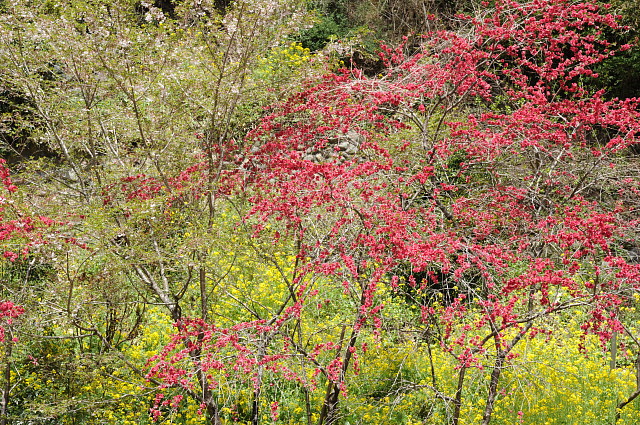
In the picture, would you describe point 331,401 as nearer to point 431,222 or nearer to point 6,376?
point 431,222

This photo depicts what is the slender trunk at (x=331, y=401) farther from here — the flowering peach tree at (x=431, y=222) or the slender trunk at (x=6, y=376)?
the slender trunk at (x=6, y=376)

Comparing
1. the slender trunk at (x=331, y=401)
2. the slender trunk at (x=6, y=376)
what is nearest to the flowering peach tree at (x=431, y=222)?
the slender trunk at (x=331, y=401)

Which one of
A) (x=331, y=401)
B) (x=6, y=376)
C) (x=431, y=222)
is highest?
(x=431, y=222)

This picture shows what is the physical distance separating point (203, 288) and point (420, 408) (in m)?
2.04

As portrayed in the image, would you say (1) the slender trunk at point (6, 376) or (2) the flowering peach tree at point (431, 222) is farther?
(1) the slender trunk at point (6, 376)

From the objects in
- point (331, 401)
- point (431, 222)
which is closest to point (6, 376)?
point (331, 401)

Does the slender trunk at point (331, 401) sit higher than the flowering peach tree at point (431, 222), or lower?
lower

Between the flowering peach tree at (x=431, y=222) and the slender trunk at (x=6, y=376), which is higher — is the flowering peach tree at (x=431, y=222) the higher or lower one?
the higher one

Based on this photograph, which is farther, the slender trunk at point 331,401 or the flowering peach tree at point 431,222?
the slender trunk at point 331,401

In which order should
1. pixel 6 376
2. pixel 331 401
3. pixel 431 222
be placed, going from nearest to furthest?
pixel 431 222 → pixel 331 401 → pixel 6 376

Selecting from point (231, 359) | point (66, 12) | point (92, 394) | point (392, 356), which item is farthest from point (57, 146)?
point (392, 356)

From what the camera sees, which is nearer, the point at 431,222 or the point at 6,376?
the point at 431,222

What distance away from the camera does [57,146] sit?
4.63 meters

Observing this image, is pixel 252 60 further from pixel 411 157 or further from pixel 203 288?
pixel 203 288
